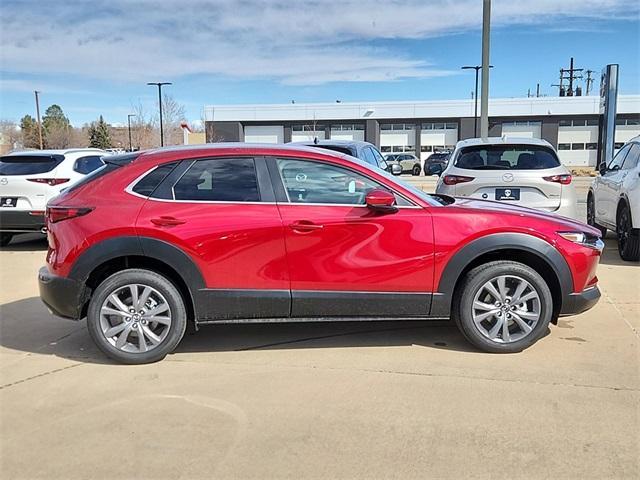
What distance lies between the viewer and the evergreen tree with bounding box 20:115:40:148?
78.9 meters

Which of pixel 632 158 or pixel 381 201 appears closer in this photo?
pixel 381 201

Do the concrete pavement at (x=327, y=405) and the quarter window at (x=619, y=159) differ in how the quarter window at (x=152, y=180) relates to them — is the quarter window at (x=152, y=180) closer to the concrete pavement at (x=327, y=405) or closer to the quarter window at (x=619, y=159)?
the concrete pavement at (x=327, y=405)

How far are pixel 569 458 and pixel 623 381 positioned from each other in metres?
1.26

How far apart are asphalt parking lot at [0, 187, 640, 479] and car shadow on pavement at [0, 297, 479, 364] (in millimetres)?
24

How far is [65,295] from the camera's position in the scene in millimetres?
4555

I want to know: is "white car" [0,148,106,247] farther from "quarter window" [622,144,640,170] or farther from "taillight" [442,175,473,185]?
"quarter window" [622,144,640,170]

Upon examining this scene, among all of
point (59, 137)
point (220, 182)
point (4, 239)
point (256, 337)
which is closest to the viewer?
point (220, 182)

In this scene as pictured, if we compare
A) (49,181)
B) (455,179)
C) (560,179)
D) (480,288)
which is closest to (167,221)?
(480,288)

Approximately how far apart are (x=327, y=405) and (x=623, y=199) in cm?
604

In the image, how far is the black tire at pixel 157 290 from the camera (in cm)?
448

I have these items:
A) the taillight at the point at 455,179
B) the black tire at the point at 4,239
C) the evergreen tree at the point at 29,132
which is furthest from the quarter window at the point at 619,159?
the evergreen tree at the point at 29,132

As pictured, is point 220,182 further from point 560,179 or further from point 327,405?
point 560,179

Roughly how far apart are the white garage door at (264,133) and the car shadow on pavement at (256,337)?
5957cm

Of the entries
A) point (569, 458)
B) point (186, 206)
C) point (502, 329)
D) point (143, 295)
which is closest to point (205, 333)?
point (143, 295)
